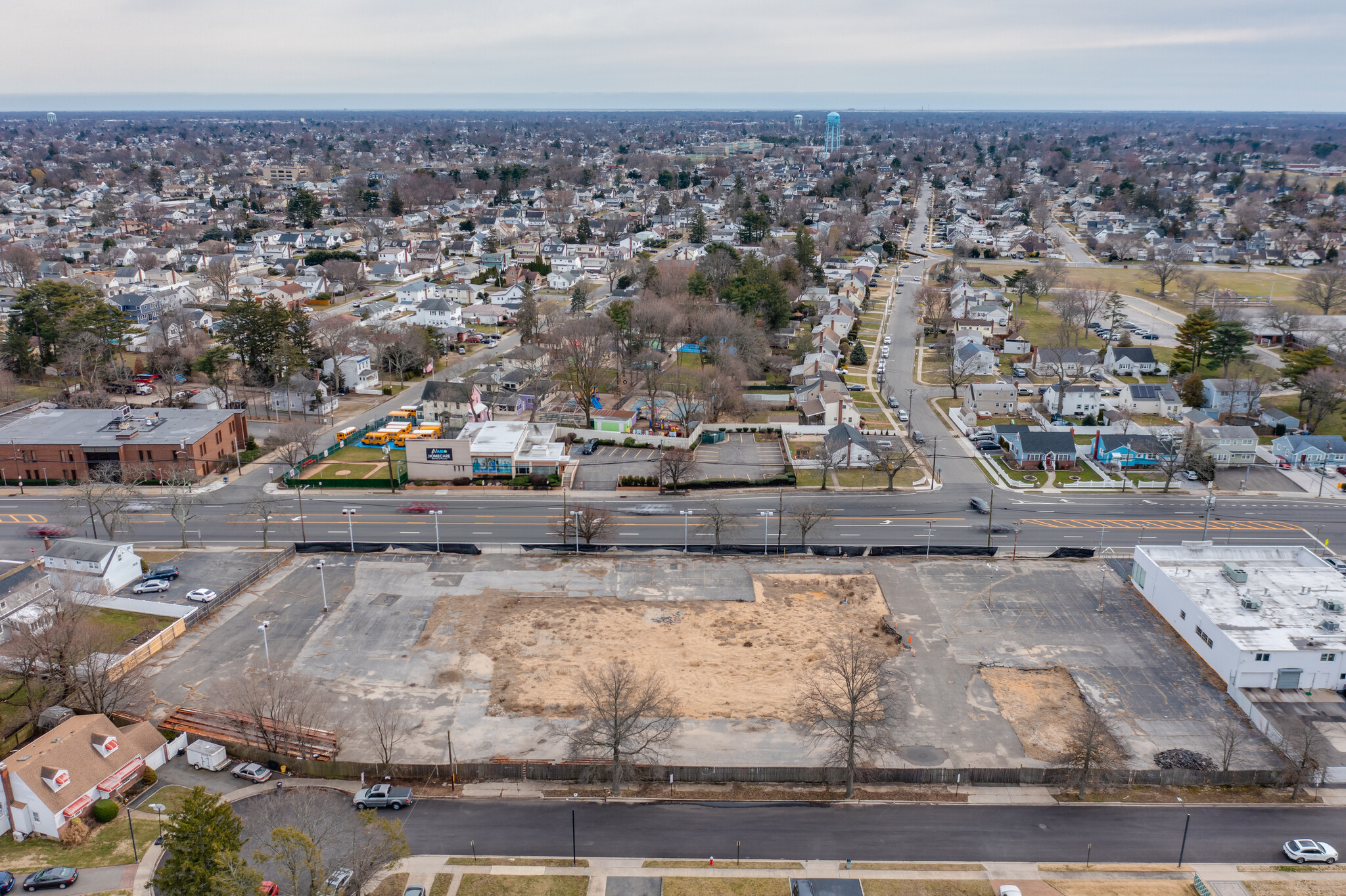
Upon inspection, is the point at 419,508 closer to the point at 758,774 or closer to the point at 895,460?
the point at 758,774

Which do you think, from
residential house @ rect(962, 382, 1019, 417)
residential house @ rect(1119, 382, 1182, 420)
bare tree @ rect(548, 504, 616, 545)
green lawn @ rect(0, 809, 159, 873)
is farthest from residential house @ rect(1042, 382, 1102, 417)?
green lawn @ rect(0, 809, 159, 873)

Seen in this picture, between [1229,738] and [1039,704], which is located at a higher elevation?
[1229,738]

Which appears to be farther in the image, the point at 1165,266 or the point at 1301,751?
the point at 1165,266

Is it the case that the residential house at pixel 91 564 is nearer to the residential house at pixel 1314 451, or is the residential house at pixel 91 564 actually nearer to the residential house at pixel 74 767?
the residential house at pixel 74 767

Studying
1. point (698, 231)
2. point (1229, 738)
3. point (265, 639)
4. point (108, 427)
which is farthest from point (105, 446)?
point (698, 231)

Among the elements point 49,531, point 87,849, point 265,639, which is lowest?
point 87,849

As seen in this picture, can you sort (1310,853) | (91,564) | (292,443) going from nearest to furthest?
1. (1310,853)
2. (91,564)
3. (292,443)

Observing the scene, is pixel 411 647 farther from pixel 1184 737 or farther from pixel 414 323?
pixel 414 323

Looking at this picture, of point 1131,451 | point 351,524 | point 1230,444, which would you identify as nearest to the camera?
point 351,524

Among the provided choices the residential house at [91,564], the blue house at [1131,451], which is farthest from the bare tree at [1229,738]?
the residential house at [91,564]
